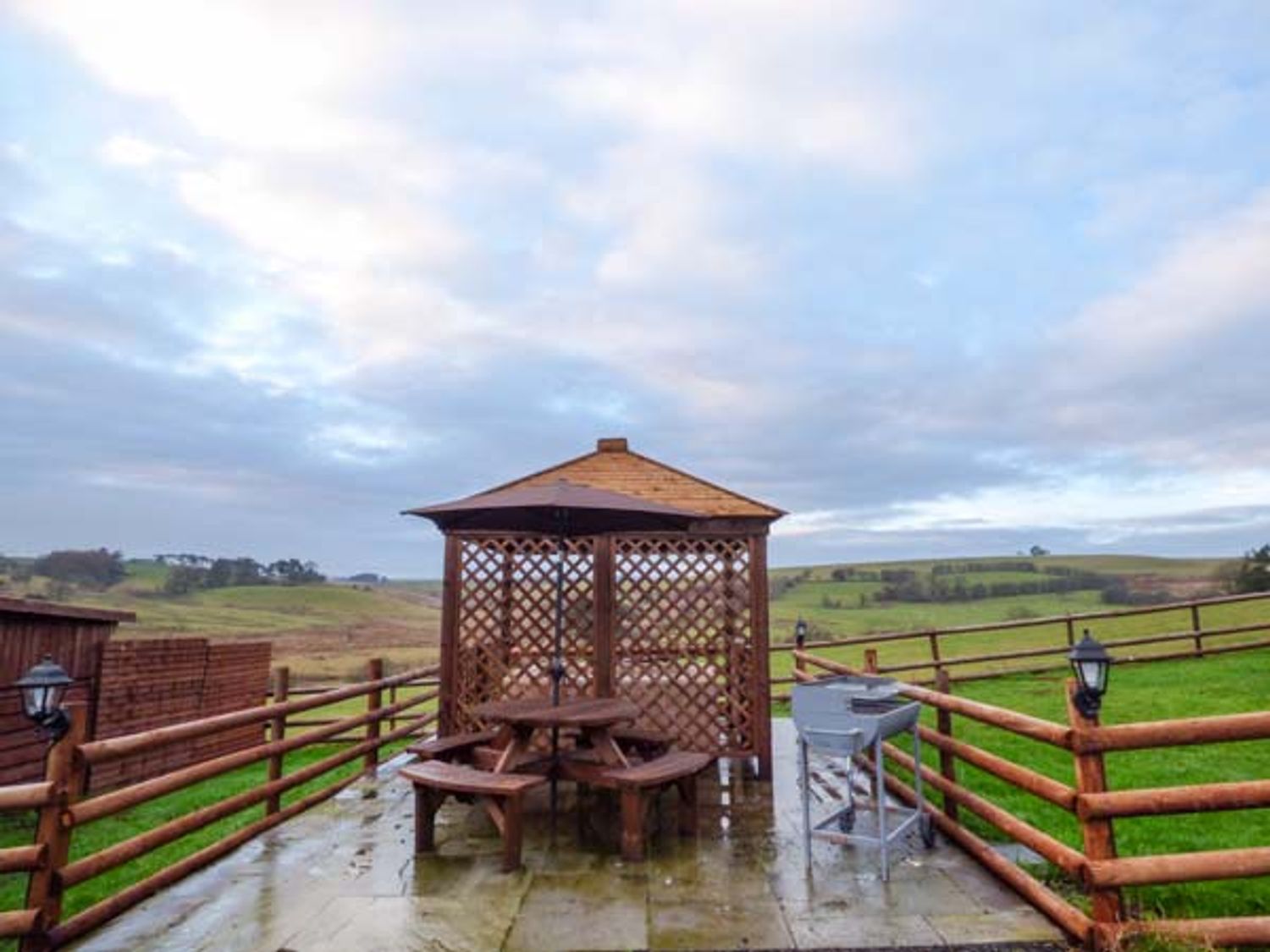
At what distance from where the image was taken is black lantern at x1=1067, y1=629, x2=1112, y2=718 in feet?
8.21

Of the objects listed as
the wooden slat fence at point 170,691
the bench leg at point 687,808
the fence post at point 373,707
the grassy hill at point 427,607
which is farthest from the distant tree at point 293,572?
the bench leg at point 687,808

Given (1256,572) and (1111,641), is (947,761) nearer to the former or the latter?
(1111,641)

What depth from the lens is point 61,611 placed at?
302 inches

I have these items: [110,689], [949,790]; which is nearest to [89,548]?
[110,689]

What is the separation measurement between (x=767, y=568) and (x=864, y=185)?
5214mm

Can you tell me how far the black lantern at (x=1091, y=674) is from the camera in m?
2.50

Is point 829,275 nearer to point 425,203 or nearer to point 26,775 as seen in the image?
point 425,203

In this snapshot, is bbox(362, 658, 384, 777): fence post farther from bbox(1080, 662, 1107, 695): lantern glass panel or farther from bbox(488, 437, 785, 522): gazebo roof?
bbox(1080, 662, 1107, 695): lantern glass panel

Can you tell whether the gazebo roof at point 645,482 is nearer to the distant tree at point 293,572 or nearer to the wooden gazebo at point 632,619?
the wooden gazebo at point 632,619

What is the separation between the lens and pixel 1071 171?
733cm

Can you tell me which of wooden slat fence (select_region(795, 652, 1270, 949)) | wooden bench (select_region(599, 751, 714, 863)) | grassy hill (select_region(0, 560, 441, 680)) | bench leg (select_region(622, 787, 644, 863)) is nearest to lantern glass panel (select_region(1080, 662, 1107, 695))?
wooden slat fence (select_region(795, 652, 1270, 949))

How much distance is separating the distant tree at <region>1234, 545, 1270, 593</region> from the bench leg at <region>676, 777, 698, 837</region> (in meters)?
17.0

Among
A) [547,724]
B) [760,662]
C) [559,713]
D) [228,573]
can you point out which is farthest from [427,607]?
[547,724]

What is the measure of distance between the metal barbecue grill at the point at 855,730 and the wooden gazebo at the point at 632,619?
1.84m
